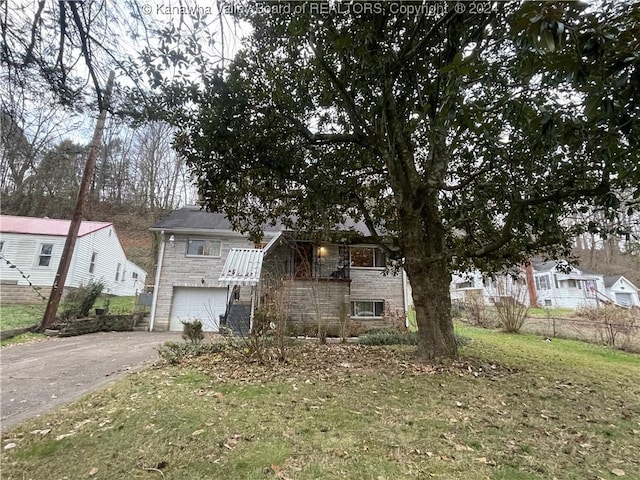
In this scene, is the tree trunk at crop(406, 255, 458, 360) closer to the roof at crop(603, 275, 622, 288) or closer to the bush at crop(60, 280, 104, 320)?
the bush at crop(60, 280, 104, 320)

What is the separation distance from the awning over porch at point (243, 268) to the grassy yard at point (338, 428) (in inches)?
268

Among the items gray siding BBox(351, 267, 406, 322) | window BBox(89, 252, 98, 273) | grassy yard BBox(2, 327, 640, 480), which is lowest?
grassy yard BBox(2, 327, 640, 480)

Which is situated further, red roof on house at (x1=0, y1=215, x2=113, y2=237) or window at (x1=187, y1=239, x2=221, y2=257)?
red roof on house at (x1=0, y1=215, x2=113, y2=237)

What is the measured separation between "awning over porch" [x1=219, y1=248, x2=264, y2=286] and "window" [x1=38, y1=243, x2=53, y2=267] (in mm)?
11906

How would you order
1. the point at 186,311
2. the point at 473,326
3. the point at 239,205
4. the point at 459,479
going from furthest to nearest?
the point at 473,326, the point at 186,311, the point at 239,205, the point at 459,479

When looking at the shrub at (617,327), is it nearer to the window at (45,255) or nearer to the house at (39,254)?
the house at (39,254)

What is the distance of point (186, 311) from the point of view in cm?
1573

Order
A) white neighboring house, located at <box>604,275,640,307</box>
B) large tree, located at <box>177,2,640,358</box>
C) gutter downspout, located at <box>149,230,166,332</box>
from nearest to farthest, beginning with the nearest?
large tree, located at <box>177,2,640,358</box> < gutter downspout, located at <box>149,230,166,332</box> < white neighboring house, located at <box>604,275,640,307</box>

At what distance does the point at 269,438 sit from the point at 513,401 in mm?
3663

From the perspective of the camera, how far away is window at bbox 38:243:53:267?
18219 mm

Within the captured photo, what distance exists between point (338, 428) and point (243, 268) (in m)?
10.8

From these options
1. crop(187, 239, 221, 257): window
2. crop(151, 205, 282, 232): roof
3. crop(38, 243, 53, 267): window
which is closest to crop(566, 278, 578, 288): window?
crop(151, 205, 282, 232): roof

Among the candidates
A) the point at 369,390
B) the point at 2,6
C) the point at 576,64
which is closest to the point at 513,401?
the point at 369,390

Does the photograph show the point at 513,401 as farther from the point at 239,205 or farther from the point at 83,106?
the point at 83,106
